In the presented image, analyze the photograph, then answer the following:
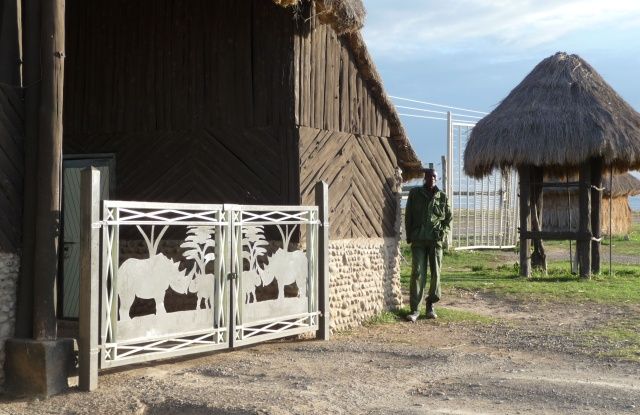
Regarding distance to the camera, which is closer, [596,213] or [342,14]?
[342,14]

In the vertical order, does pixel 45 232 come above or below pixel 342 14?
below

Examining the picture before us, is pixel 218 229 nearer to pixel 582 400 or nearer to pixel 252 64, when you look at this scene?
pixel 252 64

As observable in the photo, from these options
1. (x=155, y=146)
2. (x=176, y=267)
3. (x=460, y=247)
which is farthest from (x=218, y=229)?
(x=460, y=247)

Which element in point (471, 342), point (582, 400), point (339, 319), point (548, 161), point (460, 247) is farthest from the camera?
point (460, 247)

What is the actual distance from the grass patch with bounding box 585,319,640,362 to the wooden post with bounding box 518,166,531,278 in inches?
221

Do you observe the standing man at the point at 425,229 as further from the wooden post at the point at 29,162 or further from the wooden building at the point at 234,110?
the wooden post at the point at 29,162

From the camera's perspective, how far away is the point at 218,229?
8.48m

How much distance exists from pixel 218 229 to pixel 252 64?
257 centimetres

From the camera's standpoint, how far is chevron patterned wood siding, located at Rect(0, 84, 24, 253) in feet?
23.4

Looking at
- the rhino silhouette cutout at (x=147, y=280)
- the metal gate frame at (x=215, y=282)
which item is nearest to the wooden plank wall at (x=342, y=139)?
the metal gate frame at (x=215, y=282)

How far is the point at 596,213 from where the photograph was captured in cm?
1784

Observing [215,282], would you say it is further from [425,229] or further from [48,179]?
[425,229]

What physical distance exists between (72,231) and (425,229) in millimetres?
4445

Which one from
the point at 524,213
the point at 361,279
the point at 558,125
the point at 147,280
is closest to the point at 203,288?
the point at 147,280
